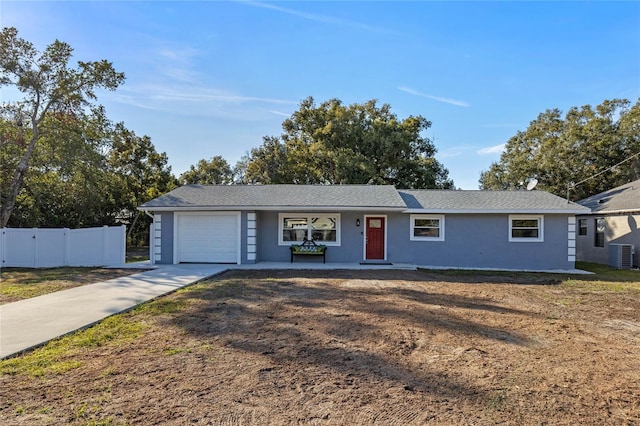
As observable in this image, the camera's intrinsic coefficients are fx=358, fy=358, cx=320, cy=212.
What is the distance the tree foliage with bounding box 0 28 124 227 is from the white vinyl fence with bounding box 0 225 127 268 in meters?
4.86

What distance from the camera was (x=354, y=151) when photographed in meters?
26.8

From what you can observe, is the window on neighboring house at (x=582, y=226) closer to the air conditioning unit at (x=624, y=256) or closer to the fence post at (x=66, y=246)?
Result: the air conditioning unit at (x=624, y=256)

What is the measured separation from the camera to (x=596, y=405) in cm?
331

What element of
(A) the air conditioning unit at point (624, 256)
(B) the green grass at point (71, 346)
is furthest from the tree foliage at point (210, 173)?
(A) the air conditioning unit at point (624, 256)

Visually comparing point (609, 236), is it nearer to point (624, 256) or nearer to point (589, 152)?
point (624, 256)

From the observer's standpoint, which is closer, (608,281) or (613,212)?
(608,281)

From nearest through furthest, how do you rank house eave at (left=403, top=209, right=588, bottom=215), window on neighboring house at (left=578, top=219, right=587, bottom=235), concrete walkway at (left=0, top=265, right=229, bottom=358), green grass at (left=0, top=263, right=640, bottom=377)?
1. green grass at (left=0, top=263, right=640, bottom=377)
2. concrete walkway at (left=0, top=265, right=229, bottom=358)
3. house eave at (left=403, top=209, right=588, bottom=215)
4. window on neighboring house at (left=578, top=219, right=587, bottom=235)

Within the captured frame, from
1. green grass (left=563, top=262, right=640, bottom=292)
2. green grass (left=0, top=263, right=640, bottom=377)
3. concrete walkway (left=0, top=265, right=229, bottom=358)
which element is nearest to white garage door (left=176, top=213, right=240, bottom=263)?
concrete walkway (left=0, top=265, right=229, bottom=358)

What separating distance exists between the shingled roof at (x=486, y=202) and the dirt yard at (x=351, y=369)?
680 centimetres

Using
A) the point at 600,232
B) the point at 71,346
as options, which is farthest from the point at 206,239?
the point at 600,232

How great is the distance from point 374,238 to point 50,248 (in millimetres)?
12405

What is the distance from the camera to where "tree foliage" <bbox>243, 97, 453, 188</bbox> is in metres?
26.0

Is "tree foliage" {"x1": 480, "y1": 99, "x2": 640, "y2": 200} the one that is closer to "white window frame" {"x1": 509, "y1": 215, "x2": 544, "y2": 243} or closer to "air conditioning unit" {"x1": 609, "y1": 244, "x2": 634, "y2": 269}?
"air conditioning unit" {"x1": 609, "y1": 244, "x2": 634, "y2": 269}

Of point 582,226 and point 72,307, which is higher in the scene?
point 582,226
